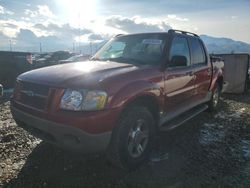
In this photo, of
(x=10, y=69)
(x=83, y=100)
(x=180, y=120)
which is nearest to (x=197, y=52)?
(x=180, y=120)

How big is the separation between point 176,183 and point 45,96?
2.01 metres

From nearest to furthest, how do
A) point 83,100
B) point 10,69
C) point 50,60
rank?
point 83,100 → point 10,69 → point 50,60

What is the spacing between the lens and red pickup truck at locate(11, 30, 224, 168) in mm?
3320

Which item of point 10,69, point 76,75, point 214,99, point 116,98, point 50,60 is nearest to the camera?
point 116,98

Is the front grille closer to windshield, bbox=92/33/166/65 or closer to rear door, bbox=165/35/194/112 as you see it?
windshield, bbox=92/33/166/65

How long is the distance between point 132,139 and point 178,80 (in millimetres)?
1507

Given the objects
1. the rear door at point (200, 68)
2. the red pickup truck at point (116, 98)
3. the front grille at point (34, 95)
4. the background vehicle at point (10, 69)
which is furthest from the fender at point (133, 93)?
the background vehicle at point (10, 69)

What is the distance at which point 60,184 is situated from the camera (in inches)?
138

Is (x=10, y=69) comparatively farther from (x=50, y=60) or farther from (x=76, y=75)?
(x=50, y=60)

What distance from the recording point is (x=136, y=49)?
4.84 metres

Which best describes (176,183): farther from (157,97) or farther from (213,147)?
(213,147)

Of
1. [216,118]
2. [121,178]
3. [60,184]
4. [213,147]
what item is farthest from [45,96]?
[216,118]

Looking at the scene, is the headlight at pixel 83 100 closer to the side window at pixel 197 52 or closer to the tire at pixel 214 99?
the side window at pixel 197 52

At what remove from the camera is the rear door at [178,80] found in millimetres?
4551
